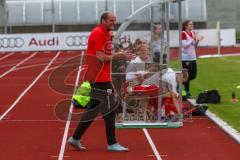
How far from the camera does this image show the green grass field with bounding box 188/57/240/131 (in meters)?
14.8

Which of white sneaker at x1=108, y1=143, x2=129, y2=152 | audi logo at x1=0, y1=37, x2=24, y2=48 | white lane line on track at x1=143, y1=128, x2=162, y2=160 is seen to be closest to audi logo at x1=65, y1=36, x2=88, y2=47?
audi logo at x1=0, y1=37, x2=24, y2=48

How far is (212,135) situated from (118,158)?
101 inches

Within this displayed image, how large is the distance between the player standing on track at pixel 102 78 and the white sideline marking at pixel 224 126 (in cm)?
198

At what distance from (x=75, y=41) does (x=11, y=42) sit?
3.89 metres

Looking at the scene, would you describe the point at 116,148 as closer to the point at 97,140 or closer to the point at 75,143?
the point at 75,143

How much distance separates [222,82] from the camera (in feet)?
73.2

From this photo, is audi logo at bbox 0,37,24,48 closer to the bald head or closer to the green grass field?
the green grass field

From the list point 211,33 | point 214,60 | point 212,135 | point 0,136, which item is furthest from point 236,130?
point 211,33

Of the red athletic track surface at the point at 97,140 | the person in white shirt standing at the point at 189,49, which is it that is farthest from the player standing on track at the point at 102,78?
the person in white shirt standing at the point at 189,49

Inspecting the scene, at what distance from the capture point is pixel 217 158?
10297 millimetres

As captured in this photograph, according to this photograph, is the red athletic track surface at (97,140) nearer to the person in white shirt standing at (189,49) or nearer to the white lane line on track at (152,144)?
the white lane line on track at (152,144)

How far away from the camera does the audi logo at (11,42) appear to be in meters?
45.2

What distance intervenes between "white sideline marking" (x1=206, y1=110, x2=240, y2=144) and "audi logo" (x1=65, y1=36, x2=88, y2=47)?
102ft

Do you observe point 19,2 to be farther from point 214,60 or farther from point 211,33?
point 214,60
